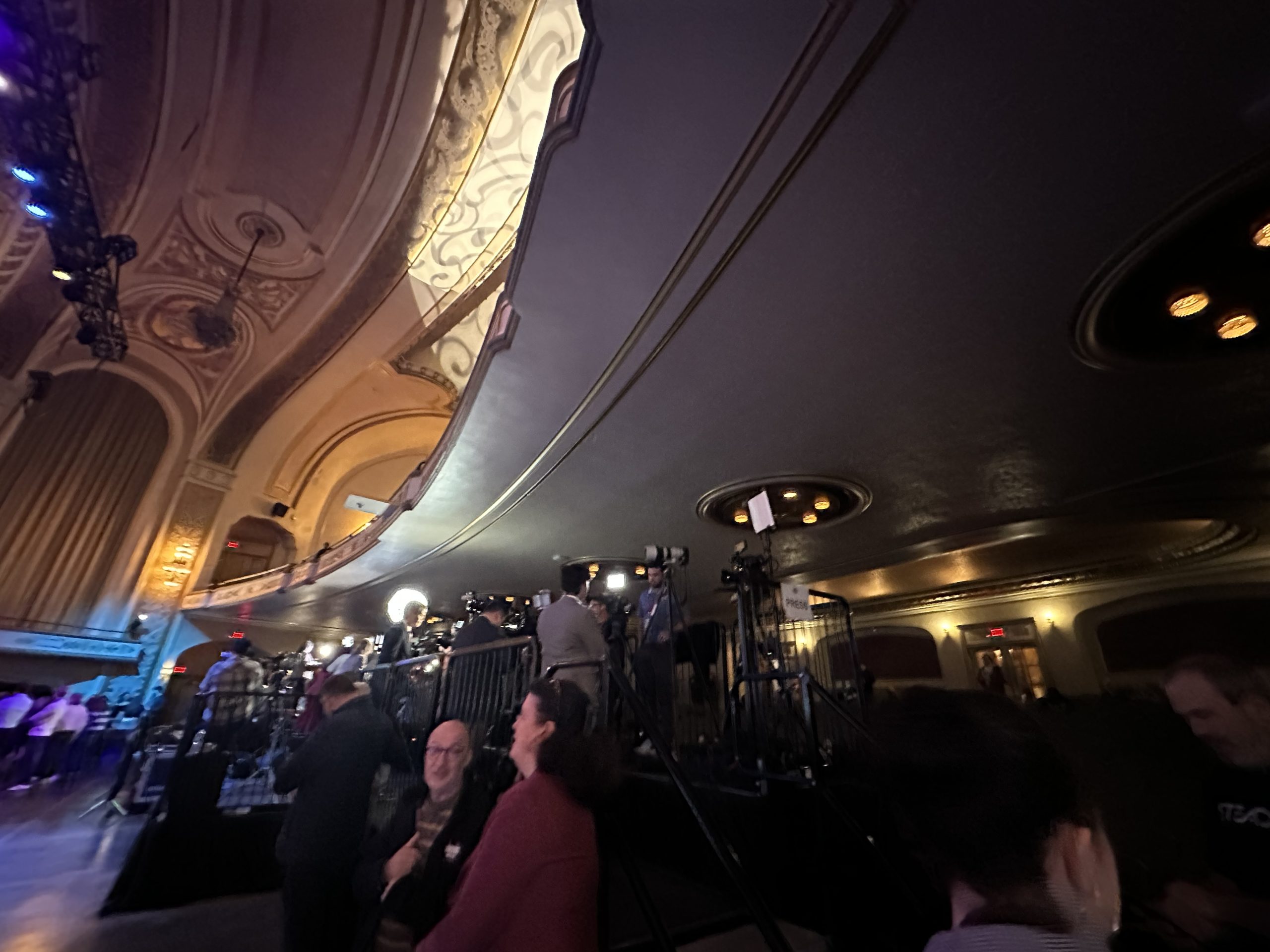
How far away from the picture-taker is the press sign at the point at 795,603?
143 inches

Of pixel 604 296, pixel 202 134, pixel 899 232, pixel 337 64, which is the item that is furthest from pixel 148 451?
pixel 899 232

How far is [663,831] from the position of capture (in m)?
2.95

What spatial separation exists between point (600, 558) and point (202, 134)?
25.5 ft

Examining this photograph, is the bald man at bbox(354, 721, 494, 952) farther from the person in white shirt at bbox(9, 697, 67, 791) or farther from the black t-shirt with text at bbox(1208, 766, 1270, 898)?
the person in white shirt at bbox(9, 697, 67, 791)

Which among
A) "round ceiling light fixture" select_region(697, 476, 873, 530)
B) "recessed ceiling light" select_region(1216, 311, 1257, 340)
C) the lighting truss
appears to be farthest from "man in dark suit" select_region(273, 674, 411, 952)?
the lighting truss

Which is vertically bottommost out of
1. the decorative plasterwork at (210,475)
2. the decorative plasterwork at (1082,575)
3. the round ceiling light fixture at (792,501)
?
the decorative plasterwork at (1082,575)

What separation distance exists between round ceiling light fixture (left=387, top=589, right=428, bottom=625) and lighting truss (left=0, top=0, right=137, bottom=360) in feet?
18.8

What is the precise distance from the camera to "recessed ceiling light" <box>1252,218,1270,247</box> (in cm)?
259

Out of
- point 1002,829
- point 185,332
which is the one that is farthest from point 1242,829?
point 185,332

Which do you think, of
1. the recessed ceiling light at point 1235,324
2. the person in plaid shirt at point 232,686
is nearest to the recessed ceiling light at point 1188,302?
the recessed ceiling light at point 1235,324

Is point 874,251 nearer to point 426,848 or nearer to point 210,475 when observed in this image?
point 426,848

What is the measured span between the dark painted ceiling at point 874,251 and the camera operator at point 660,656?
1.39m

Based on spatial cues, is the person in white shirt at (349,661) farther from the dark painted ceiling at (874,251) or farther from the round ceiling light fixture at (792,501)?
the round ceiling light fixture at (792,501)

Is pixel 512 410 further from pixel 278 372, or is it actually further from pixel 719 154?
pixel 278 372
